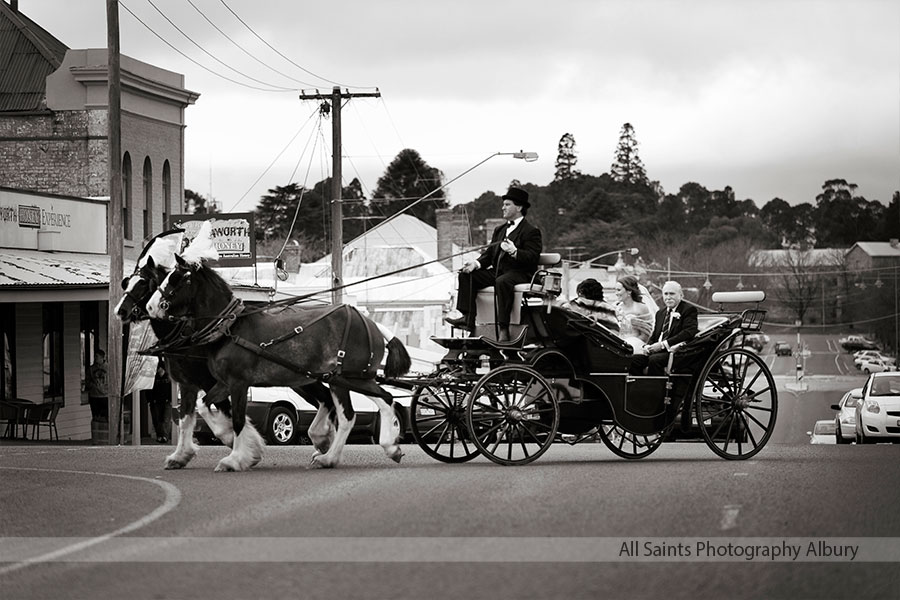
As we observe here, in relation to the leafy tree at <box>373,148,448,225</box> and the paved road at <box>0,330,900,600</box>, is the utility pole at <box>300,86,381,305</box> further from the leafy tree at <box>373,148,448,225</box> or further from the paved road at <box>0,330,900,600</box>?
the leafy tree at <box>373,148,448,225</box>

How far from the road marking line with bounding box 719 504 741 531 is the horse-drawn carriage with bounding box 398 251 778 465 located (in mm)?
3443

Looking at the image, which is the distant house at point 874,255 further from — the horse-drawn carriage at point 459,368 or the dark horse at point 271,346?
the dark horse at point 271,346

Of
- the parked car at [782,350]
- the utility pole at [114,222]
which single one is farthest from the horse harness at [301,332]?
the parked car at [782,350]

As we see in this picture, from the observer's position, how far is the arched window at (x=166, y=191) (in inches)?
1401

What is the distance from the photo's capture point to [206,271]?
13945 mm

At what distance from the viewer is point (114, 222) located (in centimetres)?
2416

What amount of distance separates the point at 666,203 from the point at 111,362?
113 metres

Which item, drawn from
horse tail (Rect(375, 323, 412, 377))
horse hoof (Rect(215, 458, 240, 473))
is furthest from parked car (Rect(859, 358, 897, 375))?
horse hoof (Rect(215, 458, 240, 473))

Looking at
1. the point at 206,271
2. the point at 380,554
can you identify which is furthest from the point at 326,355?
the point at 380,554

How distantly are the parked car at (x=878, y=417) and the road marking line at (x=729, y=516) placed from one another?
15.2m

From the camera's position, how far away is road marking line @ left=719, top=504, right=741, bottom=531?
8633mm

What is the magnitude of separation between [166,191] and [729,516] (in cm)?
2890

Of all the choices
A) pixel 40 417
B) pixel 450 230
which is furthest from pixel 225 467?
pixel 450 230

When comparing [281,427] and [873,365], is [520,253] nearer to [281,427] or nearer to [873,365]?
[281,427]
